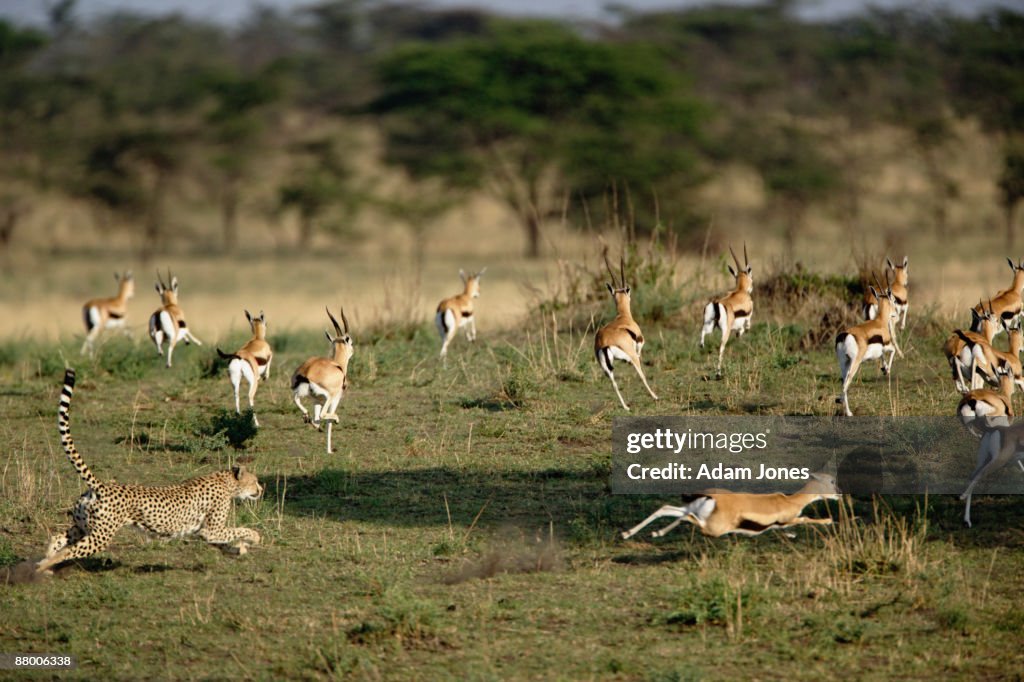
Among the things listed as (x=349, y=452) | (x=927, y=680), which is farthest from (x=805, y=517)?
(x=349, y=452)

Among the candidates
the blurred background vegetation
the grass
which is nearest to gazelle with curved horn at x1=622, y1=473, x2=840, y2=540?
the grass

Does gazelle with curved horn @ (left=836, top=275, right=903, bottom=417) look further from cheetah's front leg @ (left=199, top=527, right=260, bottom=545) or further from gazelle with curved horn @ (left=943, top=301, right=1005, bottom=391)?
cheetah's front leg @ (left=199, top=527, right=260, bottom=545)

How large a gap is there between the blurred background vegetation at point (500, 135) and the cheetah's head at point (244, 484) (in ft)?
79.3

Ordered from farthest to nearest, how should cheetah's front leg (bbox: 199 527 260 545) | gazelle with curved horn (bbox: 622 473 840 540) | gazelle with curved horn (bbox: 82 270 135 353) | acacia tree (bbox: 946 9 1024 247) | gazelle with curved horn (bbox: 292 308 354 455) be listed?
acacia tree (bbox: 946 9 1024 247) < gazelle with curved horn (bbox: 82 270 135 353) < gazelle with curved horn (bbox: 292 308 354 455) < cheetah's front leg (bbox: 199 527 260 545) < gazelle with curved horn (bbox: 622 473 840 540)

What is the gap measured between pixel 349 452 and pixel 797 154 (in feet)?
97.4

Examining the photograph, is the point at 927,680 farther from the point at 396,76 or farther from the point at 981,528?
the point at 396,76

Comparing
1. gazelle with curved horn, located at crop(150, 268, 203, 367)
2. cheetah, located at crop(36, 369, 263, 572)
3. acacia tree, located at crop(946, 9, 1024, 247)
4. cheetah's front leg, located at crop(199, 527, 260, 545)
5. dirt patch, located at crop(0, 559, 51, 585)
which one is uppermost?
acacia tree, located at crop(946, 9, 1024, 247)

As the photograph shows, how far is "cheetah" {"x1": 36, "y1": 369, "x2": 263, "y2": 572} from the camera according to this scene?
6516mm

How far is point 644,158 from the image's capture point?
109 ft

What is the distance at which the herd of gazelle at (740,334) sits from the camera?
6.75 m

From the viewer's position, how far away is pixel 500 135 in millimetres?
35938

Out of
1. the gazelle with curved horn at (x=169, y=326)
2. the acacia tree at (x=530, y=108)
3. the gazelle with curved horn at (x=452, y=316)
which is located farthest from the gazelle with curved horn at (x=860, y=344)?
the acacia tree at (x=530, y=108)

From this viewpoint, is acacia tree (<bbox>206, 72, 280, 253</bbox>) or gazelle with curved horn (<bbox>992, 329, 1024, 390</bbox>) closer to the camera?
gazelle with curved horn (<bbox>992, 329, 1024, 390</bbox>)

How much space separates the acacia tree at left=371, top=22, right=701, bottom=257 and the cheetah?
27548 mm
